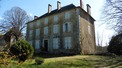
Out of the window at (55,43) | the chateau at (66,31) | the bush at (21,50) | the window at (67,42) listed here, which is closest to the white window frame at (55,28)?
the chateau at (66,31)

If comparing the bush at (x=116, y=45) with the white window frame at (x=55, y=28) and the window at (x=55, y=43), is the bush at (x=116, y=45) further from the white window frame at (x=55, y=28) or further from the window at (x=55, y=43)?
the white window frame at (x=55, y=28)

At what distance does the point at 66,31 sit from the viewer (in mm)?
26234

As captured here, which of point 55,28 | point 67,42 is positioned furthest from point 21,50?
point 55,28

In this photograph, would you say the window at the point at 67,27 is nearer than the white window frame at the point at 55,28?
Yes

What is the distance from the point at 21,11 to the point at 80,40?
20796 mm

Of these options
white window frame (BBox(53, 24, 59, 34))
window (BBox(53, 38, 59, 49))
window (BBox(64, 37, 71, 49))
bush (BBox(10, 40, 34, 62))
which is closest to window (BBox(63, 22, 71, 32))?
window (BBox(64, 37, 71, 49))

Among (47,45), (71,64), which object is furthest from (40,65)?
(47,45)

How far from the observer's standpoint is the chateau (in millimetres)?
24875

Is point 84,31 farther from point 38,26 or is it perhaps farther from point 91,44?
point 38,26

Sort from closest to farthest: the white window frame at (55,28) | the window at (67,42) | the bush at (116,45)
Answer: the bush at (116,45), the window at (67,42), the white window frame at (55,28)

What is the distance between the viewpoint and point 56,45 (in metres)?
27.3

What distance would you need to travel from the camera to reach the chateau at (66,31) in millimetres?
24875

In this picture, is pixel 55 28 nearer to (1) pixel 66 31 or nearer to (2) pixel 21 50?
(1) pixel 66 31

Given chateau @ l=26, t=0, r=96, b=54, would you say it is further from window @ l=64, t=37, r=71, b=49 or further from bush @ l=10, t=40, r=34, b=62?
bush @ l=10, t=40, r=34, b=62
